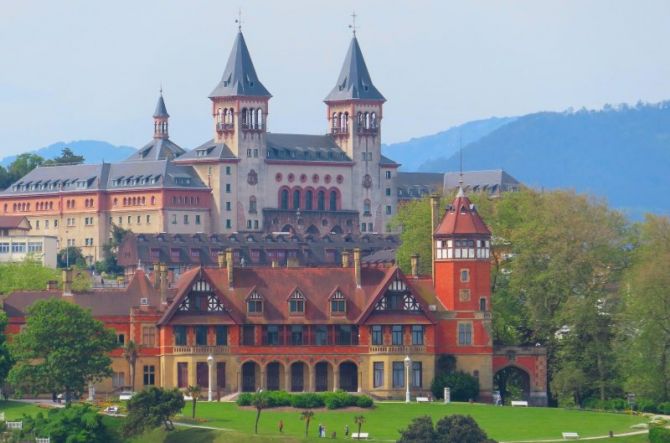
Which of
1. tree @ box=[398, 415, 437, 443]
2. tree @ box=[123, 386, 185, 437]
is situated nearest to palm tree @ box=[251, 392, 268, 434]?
tree @ box=[123, 386, 185, 437]

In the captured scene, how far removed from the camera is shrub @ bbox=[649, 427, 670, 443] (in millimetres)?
112688

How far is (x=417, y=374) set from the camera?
132 metres

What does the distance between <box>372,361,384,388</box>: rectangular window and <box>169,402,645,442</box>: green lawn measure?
197 inches

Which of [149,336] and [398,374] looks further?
[149,336]

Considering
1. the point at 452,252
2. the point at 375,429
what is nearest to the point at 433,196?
the point at 452,252

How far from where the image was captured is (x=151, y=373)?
131875 mm

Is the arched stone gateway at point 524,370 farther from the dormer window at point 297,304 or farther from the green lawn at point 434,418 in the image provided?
the dormer window at point 297,304

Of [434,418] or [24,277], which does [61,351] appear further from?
[24,277]

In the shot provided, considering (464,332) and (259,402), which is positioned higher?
(464,332)

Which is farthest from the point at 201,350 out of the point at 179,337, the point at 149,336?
the point at 149,336

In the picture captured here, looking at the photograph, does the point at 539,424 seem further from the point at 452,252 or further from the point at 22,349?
the point at 22,349

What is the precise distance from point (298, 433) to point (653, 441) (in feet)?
56.1

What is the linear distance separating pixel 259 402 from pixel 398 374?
51.0 feet

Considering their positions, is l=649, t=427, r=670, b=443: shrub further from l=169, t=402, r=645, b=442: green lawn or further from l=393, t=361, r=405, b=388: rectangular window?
l=393, t=361, r=405, b=388: rectangular window
